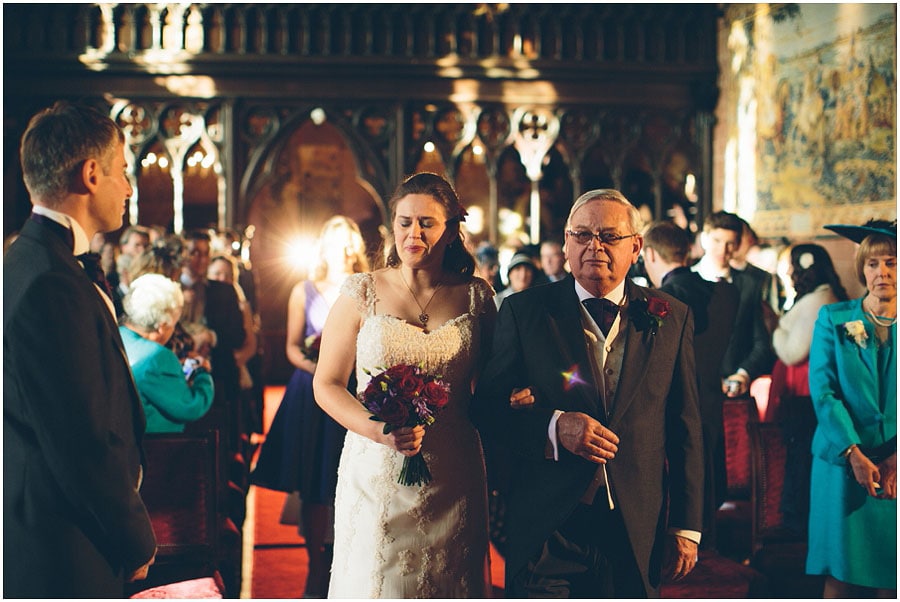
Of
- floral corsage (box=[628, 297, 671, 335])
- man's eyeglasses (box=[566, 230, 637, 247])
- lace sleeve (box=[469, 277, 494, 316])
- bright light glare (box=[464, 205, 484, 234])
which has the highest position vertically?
bright light glare (box=[464, 205, 484, 234])

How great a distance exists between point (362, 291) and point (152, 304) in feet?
3.97

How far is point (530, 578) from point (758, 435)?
1873 millimetres

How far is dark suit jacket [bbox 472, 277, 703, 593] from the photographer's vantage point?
9.07 feet

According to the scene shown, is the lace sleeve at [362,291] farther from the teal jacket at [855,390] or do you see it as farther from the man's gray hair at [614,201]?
the teal jacket at [855,390]

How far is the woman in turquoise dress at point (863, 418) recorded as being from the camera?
3.80 meters

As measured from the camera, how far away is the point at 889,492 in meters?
3.77

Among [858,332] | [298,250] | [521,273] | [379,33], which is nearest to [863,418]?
[858,332]

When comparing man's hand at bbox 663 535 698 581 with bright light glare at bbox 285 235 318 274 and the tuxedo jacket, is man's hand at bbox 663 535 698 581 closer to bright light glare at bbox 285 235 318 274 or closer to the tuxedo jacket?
the tuxedo jacket

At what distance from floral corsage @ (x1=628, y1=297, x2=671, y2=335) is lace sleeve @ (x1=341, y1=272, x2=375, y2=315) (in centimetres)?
87

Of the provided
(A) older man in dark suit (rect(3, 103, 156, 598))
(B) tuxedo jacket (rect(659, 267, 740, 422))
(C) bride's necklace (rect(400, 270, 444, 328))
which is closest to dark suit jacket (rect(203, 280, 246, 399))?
(B) tuxedo jacket (rect(659, 267, 740, 422))

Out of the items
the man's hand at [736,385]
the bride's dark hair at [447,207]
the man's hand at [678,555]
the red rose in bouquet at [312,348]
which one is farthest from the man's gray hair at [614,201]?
the man's hand at [736,385]

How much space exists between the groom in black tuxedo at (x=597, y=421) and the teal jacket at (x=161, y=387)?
163 cm

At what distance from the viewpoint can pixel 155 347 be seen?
3.93m

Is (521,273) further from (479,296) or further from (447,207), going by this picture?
(447,207)
